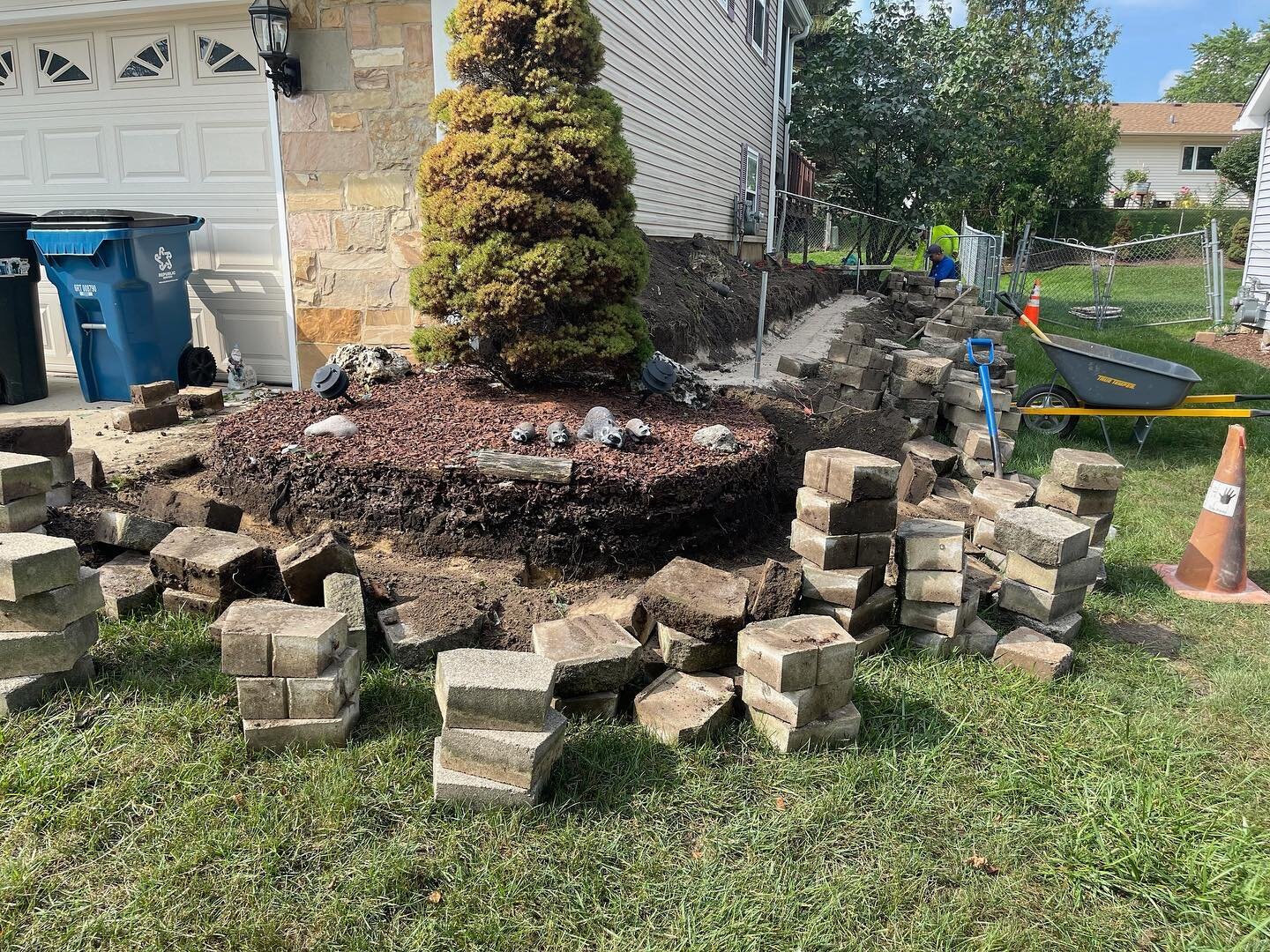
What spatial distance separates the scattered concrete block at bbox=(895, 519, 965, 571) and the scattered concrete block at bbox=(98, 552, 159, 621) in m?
2.98

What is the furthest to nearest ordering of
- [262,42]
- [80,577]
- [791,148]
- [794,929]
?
[791,148] < [262,42] < [80,577] < [794,929]

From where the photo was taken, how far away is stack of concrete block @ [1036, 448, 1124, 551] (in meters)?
4.07

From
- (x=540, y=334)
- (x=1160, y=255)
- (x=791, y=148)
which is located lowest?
(x=540, y=334)

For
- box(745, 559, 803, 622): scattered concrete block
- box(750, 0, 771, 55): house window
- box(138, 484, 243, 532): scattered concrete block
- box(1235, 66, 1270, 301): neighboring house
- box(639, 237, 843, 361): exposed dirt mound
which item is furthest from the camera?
box(750, 0, 771, 55): house window

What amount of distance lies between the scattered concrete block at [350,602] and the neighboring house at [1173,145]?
46.5 meters

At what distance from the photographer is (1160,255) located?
23.3 m

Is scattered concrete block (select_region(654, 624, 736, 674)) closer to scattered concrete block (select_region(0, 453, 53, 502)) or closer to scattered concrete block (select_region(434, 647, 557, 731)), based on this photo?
scattered concrete block (select_region(434, 647, 557, 731))

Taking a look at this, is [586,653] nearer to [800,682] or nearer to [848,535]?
[800,682]

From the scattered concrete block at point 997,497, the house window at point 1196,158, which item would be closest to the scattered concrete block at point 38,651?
the scattered concrete block at point 997,497

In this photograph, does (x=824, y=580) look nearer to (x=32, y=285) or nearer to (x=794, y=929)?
(x=794, y=929)

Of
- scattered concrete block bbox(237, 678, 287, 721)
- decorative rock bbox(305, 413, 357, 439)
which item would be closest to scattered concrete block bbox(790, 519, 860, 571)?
scattered concrete block bbox(237, 678, 287, 721)

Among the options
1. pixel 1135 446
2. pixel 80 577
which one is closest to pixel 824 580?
A: pixel 80 577

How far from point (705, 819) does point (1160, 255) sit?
2621 cm

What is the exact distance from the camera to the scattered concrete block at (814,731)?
2.69m
